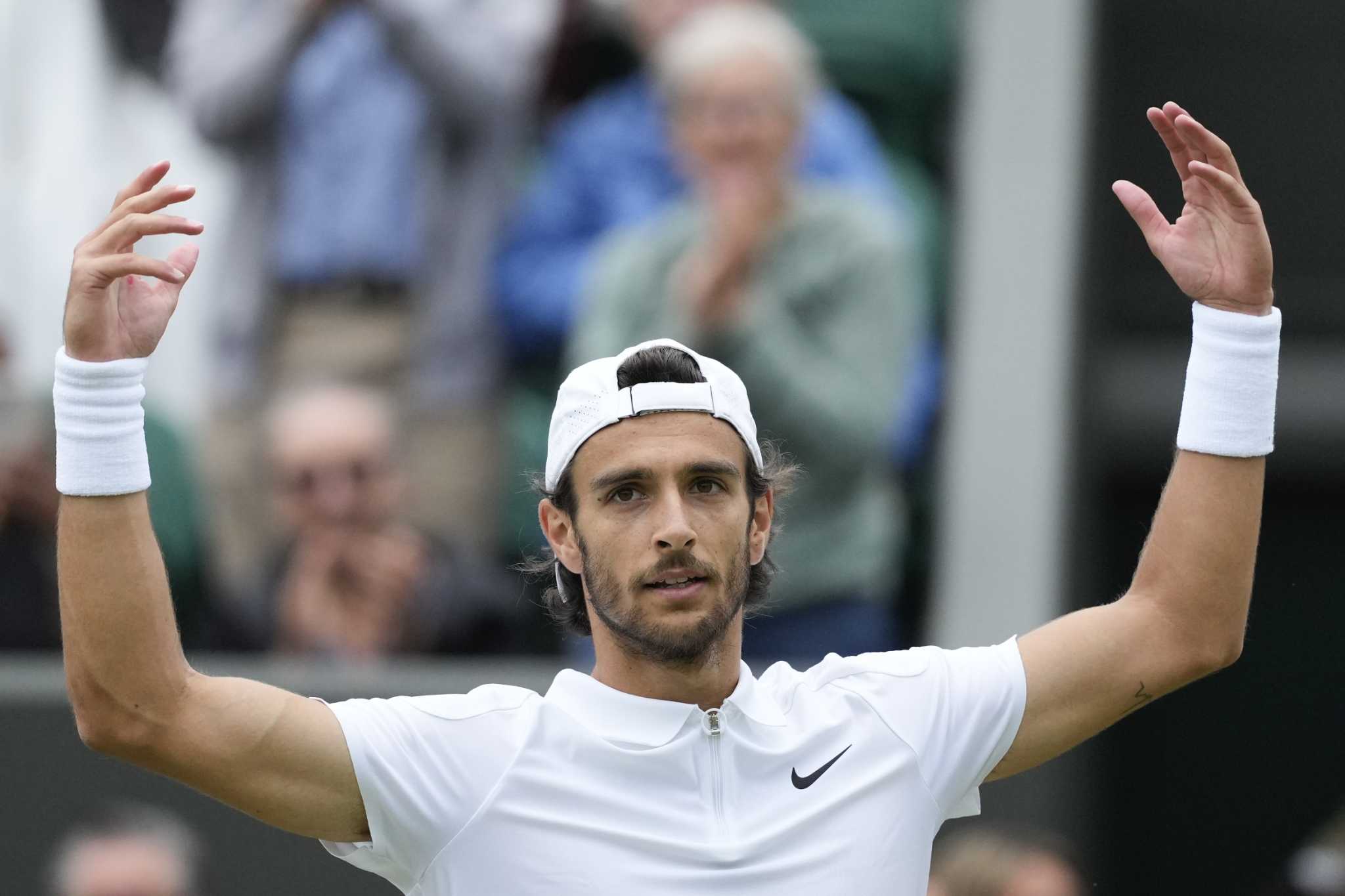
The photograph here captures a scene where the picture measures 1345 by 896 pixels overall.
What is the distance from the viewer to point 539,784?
3104mm

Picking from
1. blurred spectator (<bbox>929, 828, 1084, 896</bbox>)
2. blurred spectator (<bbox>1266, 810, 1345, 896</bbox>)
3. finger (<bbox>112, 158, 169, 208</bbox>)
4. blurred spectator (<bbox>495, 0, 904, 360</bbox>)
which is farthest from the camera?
blurred spectator (<bbox>495, 0, 904, 360</bbox>)

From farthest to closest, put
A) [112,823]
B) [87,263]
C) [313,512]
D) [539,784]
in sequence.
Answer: [313,512], [112,823], [539,784], [87,263]

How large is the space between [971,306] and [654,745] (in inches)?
166

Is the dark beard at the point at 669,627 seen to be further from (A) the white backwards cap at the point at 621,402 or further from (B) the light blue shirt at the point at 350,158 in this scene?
(B) the light blue shirt at the point at 350,158

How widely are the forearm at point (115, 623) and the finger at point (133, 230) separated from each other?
1.12 feet

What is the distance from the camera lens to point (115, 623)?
2.86m

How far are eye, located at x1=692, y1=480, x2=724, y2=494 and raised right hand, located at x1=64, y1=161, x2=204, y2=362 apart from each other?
81 centimetres

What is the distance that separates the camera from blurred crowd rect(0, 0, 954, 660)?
21.8ft

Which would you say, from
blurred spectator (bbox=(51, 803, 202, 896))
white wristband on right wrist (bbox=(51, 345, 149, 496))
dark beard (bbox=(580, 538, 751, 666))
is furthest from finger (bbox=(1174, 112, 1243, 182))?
blurred spectator (bbox=(51, 803, 202, 896))

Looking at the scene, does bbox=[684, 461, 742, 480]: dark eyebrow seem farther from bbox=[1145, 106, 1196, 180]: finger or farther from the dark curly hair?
bbox=[1145, 106, 1196, 180]: finger

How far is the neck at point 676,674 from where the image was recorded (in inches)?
126

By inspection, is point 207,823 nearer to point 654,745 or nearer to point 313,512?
point 313,512

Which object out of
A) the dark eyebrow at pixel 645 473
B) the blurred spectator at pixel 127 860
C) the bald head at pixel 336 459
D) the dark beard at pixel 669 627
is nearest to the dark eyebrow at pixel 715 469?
the dark eyebrow at pixel 645 473

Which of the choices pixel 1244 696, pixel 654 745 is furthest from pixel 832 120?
pixel 654 745
